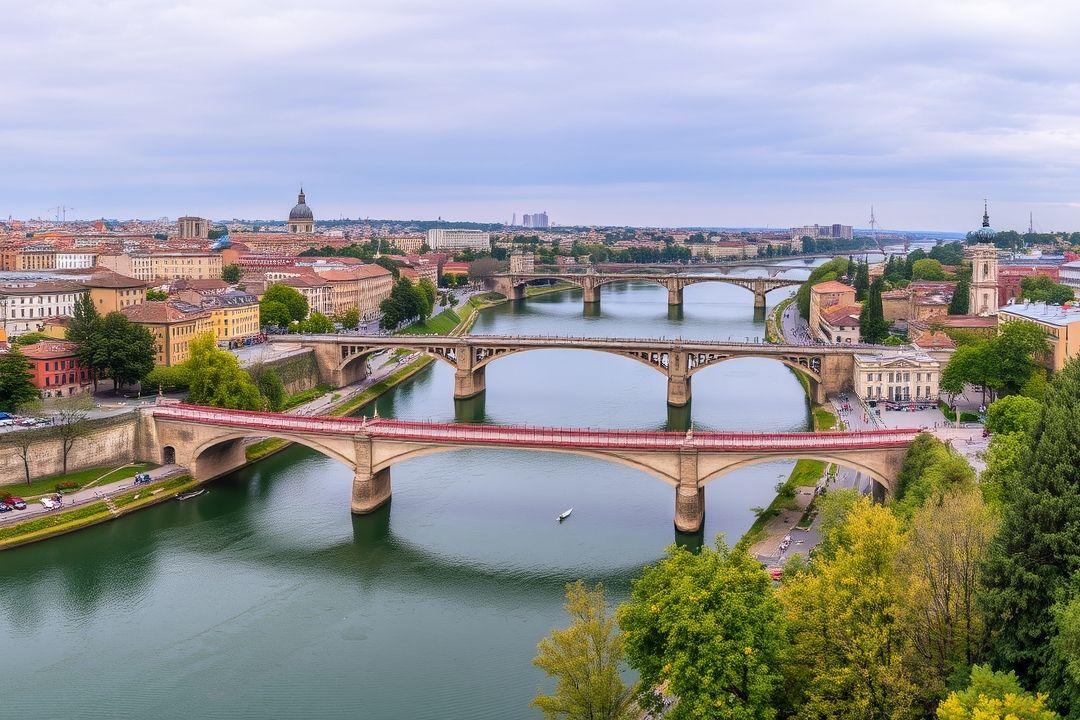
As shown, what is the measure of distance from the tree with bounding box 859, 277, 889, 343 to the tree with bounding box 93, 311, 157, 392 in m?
38.8

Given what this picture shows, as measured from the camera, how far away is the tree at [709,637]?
1619cm

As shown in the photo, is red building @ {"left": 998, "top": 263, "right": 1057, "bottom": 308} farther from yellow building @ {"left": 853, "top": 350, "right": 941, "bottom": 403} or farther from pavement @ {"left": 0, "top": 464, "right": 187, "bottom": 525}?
pavement @ {"left": 0, "top": 464, "right": 187, "bottom": 525}

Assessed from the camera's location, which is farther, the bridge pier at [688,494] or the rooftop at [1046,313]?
the rooftop at [1046,313]

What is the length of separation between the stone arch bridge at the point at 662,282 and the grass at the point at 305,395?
5366cm

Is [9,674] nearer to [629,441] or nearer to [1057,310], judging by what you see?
[629,441]

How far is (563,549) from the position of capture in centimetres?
3058

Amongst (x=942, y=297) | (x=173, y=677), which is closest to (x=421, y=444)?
(x=173, y=677)

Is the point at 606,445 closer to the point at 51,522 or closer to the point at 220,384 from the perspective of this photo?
the point at 51,522

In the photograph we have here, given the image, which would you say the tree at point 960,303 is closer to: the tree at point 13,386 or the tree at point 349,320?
the tree at point 349,320

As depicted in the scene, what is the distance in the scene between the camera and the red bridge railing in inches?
1224

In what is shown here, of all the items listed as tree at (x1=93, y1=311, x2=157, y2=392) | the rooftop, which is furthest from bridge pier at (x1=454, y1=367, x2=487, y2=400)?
the rooftop

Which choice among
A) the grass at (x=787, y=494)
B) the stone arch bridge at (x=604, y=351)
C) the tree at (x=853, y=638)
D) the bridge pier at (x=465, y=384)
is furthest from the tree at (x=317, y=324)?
the tree at (x=853, y=638)

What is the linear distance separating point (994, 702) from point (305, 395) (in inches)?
1687

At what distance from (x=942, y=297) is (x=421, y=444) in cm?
5097
